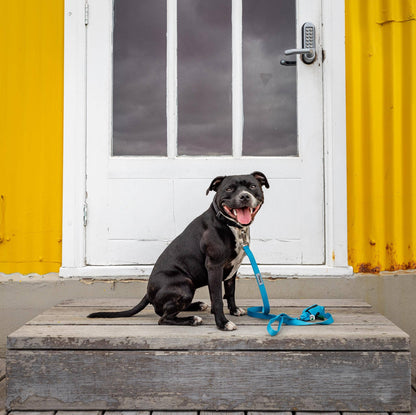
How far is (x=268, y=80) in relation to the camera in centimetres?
332

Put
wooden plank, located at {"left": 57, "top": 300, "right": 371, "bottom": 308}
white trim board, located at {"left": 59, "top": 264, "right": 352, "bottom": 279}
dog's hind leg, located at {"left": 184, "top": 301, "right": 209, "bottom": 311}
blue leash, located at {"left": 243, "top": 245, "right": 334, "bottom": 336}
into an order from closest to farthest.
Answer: blue leash, located at {"left": 243, "top": 245, "right": 334, "bottom": 336}
dog's hind leg, located at {"left": 184, "top": 301, "right": 209, "bottom": 311}
wooden plank, located at {"left": 57, "top": 300, "right": 371, "bottom": 308}
white trim board, located at {"left": 59, "top": 264, "right": 352, "bottom": 279}

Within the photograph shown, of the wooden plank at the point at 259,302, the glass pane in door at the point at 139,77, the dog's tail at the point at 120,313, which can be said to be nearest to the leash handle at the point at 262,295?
the wooden plank at the point at 259,302

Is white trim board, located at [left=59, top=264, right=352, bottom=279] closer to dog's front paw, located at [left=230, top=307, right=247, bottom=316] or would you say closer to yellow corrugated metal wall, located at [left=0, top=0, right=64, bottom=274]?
yellow corrugated metal wall, located at [left=0, top=0, right=64, bottom=274]

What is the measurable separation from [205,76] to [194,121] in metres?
0.33

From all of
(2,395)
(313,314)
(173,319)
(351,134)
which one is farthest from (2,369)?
(351,134)

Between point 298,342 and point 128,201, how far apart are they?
1.65m

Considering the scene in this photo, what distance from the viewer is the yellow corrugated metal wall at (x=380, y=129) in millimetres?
3193

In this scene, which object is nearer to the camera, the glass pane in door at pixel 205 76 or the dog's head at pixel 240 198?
the dog's head at pixel 240 198

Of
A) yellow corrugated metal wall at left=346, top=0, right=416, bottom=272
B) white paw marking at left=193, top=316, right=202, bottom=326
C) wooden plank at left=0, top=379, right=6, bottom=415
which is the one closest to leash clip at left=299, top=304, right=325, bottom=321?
white paw marking at left=193, top=316, right=202, bottom=326

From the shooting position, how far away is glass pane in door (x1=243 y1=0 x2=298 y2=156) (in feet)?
10.8

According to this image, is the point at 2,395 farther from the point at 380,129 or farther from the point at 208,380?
the point at 380,129

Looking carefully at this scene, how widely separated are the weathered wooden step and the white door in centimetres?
114

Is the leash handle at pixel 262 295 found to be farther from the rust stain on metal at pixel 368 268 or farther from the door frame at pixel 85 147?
the rust stain on metal at pixel 368 268

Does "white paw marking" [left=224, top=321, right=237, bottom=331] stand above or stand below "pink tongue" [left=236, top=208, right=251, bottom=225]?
below
